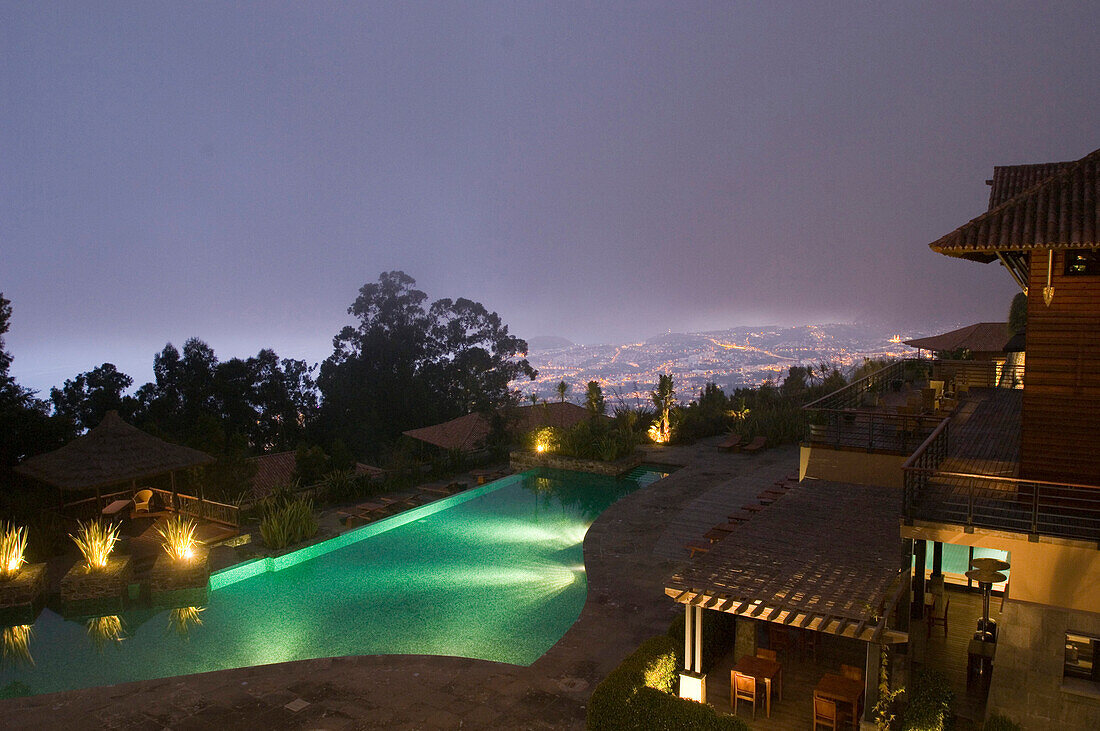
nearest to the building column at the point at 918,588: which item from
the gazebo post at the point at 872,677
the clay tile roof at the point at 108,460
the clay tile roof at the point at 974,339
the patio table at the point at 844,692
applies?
the patio table at the point at 844,692

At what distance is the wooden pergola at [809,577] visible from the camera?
4.74 meters

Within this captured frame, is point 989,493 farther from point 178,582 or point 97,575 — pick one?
point 97,575

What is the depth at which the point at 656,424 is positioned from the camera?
20484 millimetres

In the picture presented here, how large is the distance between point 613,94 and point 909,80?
164 feet

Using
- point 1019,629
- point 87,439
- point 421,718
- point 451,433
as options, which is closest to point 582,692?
point 421,718

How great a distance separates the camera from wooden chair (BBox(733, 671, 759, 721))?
5.53m

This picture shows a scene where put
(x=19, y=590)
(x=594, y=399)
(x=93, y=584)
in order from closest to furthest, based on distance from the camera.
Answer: (x=19, y=590) → (x=93, y=584) → (x=594, y=399)

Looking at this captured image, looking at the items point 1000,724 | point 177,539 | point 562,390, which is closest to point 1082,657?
point 1000,724

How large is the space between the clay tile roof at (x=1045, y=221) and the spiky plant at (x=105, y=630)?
11.6m

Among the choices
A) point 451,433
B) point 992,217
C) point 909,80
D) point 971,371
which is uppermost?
point 909,80

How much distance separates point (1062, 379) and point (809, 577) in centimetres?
359

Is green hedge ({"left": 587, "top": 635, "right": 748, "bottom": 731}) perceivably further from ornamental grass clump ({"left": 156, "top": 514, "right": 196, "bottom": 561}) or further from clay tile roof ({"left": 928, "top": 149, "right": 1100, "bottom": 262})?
ornamental grass clump ({"left": 156, "top": 514, "right": 196, "bottom": 561})

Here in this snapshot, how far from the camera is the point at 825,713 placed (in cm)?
523

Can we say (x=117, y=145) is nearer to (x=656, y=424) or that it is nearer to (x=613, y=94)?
(x=613, y=94)
